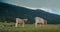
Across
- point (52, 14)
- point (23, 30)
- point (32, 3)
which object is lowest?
point (23, 30)

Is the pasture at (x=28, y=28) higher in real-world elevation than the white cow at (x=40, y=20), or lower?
lower

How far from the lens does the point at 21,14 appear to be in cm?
171

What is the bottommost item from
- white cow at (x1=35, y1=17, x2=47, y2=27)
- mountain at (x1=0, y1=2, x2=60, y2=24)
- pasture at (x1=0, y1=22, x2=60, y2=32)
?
pasture at (x1=0, y1=22, x2=60, y2=32)

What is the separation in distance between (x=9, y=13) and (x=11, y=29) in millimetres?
173

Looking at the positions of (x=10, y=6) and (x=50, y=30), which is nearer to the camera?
(x=50, y=30)

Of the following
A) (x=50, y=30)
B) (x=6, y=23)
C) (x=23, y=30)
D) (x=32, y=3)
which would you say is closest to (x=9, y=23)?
(x=6, y=23)

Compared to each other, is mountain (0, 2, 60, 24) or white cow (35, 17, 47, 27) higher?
mountain (0, 2, 60, 24)

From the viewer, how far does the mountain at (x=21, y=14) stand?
1.68 m

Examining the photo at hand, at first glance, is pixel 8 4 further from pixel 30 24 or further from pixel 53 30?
pixel 53 30

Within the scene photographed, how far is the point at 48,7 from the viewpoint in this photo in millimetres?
1713

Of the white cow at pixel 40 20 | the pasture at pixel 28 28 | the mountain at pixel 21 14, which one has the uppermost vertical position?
the mountain at pixel 21 14

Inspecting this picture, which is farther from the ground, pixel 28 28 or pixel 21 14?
pixel 21 14

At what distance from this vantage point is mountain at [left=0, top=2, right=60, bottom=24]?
5.51ft

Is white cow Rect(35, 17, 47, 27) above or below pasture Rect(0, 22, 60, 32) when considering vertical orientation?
above
